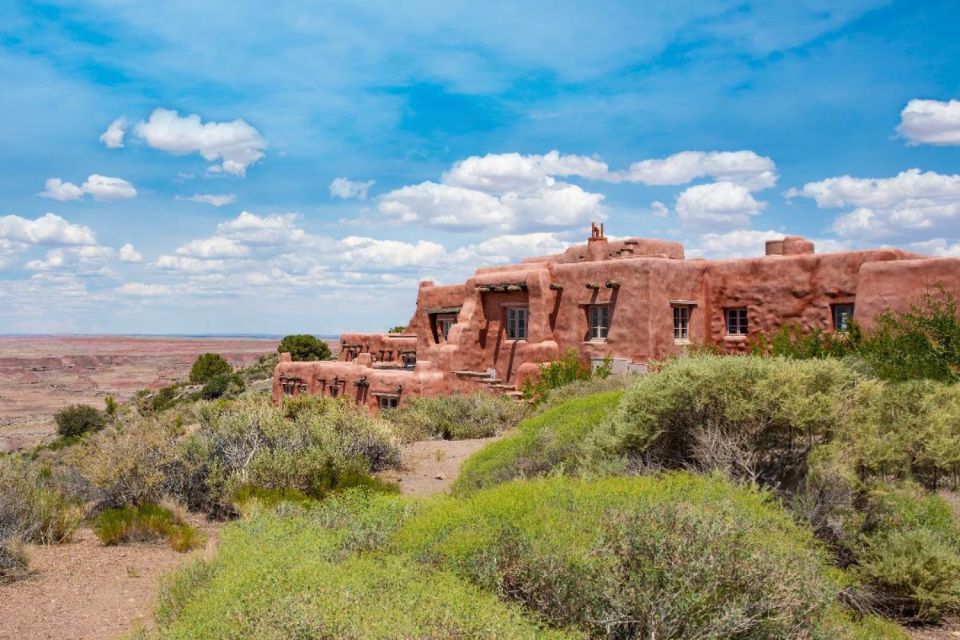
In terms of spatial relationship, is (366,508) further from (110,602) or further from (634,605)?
(634,605)

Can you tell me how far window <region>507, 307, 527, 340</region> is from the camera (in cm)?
2386

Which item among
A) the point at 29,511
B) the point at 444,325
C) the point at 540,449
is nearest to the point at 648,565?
the point at 540,449

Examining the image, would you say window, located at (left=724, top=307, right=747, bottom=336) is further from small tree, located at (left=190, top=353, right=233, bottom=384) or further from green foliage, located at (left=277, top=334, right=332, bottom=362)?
small tree, located at (left=190, top=353, right=233, bottom=384)

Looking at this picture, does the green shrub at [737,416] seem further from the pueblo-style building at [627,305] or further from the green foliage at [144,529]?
the pueblo-style building at [627,305]

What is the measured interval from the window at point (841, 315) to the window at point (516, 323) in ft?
28.9

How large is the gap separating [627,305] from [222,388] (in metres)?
31.4

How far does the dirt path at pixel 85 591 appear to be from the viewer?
7152mm

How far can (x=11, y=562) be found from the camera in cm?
834

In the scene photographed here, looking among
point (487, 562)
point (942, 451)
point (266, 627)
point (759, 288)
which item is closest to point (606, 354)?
point (759, 288)

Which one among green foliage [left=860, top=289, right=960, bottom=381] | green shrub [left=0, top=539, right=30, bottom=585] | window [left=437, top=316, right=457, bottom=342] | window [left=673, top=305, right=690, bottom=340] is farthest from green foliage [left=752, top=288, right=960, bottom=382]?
window [left=437, top=316, right=457, bottom=342]

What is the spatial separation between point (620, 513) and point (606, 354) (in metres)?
16.6

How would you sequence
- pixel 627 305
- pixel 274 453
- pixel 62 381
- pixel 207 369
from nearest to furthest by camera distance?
pixel 274 453, pixel 627 305, pixel 207 369, pixel 62 381

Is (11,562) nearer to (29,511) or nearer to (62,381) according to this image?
(29,511)

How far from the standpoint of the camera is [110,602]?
7809 mm
